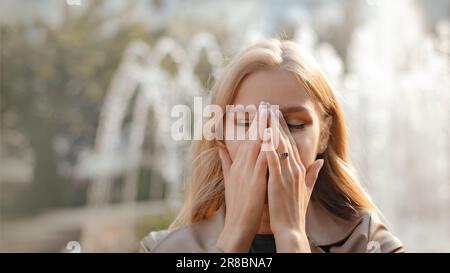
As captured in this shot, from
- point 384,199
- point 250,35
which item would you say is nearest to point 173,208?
point 384,199

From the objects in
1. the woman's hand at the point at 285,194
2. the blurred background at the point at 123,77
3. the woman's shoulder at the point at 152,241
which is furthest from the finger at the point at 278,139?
the blurred background at the point at 123,77

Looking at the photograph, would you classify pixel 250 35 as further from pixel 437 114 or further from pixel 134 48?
pixel 437 114

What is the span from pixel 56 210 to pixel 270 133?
8963 mm

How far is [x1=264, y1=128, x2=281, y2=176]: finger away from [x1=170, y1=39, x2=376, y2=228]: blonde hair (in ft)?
0.47

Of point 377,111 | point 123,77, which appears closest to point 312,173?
point 377,111

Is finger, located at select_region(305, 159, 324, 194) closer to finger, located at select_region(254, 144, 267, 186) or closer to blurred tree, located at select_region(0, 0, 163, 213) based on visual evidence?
finger, located at select_region(254, 144, 267, 186)

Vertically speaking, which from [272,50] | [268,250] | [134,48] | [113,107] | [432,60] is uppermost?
[134,48]

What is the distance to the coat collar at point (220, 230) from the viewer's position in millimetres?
1324

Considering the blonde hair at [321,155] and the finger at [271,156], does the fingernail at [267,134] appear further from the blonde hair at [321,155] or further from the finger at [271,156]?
the blonde hair at [321,155]

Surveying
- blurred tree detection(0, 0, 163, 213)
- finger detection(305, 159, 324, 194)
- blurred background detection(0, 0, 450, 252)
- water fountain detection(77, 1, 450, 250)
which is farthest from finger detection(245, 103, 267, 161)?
blurred tree detection(0, 0, 163, 213)

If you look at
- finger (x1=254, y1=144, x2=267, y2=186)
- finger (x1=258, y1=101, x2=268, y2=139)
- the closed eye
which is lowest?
finger (x1=254, y1=144, x2=267, y2=186)

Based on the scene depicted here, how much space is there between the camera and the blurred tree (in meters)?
10.4

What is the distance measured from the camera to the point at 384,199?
7.11 metres

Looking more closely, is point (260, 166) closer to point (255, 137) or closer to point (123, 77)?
point (255, 137)
